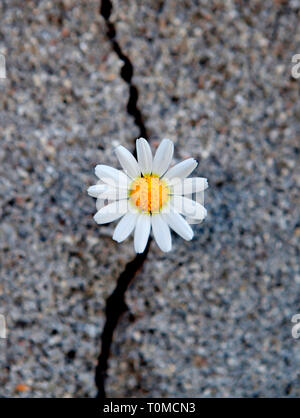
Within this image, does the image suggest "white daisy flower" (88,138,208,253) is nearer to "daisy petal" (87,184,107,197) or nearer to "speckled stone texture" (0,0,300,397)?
"daisy petal" (87,184,107,197)

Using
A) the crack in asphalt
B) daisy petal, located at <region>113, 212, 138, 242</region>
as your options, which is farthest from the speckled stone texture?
daisy petal, located at <region>113, 212, 138, 242</region>

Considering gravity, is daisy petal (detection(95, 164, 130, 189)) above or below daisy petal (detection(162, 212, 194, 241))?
above

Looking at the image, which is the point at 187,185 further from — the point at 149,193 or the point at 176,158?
the point at 176,158

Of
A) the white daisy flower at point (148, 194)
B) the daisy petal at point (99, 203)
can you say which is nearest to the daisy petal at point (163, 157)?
the white daisy flower at point (148, 194)

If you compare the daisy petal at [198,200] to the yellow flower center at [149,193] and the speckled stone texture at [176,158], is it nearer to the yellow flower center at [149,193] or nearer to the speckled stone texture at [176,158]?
the speckled stone texture at [176,158]
